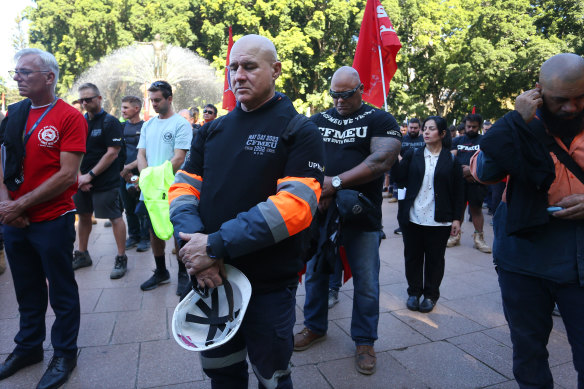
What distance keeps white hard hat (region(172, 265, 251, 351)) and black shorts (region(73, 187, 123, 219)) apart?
3719mm

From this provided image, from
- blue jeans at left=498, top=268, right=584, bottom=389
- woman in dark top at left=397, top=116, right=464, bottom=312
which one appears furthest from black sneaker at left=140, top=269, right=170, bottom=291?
blue jeans at left=498, top=268, right=584, bottom=389

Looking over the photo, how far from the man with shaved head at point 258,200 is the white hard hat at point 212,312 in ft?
0.24

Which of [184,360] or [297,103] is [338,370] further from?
[297,103]

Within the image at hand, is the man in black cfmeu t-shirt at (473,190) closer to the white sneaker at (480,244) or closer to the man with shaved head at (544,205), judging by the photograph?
the white sneaker at (480,244)

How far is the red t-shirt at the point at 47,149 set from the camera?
2.77 m

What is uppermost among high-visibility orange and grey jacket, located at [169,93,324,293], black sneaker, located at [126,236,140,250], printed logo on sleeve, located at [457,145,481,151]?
high-visibility orange and grey jacket, located at [169,93,324,293]

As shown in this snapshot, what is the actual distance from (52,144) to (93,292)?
2.20 m

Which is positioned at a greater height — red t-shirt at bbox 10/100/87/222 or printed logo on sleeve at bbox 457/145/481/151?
red t-shirt at bbox 10/100/87/222

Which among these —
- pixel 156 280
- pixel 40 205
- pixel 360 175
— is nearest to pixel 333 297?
pixel 360 175

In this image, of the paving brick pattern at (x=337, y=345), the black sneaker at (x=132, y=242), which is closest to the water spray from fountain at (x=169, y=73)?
the black sneaker at (x=132, y=242)

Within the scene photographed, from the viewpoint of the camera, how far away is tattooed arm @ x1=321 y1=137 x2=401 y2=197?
2.94m

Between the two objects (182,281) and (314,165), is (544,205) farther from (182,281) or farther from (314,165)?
(182,281)

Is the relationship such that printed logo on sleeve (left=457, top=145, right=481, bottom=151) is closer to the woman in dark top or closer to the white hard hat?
the woman in dark top

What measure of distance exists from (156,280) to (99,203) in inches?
53.6
